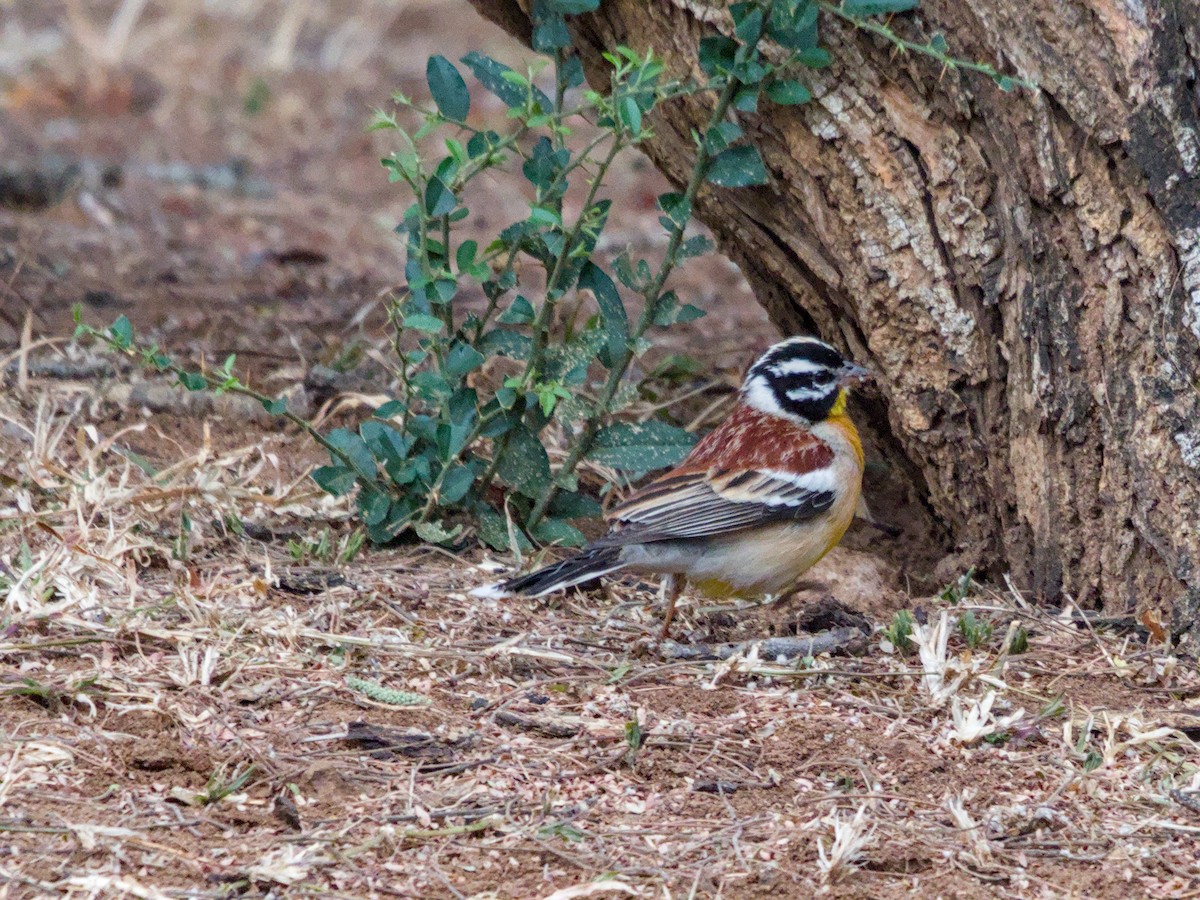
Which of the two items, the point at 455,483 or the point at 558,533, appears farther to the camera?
the point at 558,533

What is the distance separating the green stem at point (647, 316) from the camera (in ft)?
18.5

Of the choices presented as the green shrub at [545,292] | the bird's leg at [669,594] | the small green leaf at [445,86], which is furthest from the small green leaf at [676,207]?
the bird's leg at [669,594]

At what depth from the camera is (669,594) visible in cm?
611

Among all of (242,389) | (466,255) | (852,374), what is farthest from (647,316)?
(242,389)

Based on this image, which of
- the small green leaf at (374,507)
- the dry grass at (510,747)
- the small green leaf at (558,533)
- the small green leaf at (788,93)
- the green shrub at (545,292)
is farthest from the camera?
the small green leaf at (558,533)

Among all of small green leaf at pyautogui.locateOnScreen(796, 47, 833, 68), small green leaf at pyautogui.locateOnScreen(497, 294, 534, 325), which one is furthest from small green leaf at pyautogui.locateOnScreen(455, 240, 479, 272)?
Result: small green leaf at pyautogui.locateOnScreen(796, 47, 833, 68)

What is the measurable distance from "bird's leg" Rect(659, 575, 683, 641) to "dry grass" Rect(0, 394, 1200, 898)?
13 centimetres

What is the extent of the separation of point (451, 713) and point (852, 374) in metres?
2.46

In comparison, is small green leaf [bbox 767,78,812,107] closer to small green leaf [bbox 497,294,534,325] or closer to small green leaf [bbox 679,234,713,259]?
small green leaf [bbox 679,234,713,259]

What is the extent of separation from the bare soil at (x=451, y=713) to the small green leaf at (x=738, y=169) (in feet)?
5.35

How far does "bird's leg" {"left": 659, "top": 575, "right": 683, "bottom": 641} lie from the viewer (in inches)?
223

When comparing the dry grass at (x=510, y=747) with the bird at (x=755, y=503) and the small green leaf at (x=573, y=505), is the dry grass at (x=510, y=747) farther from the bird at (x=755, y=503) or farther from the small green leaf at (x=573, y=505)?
the small green leaf at (x=573, y=505)

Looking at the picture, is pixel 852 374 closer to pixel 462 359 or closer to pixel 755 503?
pixel 755 503

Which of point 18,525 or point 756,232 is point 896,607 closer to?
point 756,232
